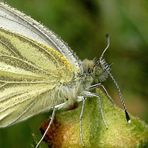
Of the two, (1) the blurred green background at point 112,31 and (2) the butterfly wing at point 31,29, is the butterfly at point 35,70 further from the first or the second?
(1) the blurred green background at point 112,31

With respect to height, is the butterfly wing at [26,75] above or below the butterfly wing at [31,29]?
below

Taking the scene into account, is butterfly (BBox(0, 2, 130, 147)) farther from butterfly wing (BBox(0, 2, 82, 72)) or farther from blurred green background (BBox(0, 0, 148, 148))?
blurred green background (BBox(0, 0, 148, 148))

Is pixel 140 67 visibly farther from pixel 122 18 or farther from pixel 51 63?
pixel 51 63

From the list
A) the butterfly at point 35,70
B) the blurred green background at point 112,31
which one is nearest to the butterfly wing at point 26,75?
the butterfly at point 35,70

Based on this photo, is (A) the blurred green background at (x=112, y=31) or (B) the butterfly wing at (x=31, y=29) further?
(A) the blurred green background at (x=112, y=31)

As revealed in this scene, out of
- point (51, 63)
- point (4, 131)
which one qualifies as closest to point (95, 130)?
point (51, 63)

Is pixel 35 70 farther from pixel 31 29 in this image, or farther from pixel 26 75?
pixel 31 29

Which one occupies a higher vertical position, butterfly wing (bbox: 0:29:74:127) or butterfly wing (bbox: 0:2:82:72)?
butterfly wing (bbox: 0:2:82:72)

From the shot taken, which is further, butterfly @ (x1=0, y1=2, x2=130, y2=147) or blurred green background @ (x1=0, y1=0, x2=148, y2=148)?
blurred green background @ (x1=0, y1=0, x2=148, y2=148)

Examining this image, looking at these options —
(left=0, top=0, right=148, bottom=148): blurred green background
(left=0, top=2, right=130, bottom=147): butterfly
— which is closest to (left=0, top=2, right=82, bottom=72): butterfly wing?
(left=0, top=2, right=130, bottom=147): butterfly
